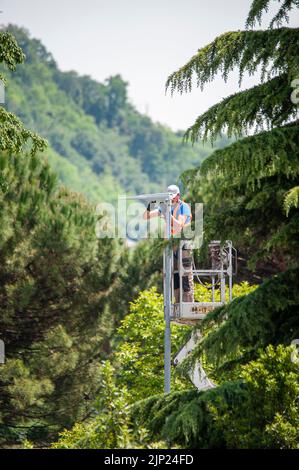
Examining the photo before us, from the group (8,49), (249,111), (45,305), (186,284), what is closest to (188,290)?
(186,284)

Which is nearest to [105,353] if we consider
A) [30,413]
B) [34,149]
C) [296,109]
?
[30,413]

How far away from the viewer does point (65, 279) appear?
33.7 meters

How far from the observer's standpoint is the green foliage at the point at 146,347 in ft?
80.8

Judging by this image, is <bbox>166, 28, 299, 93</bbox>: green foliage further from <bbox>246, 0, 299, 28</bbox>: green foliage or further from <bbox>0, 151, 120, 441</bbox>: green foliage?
<bbox>0, 151, 120, 441</bbox>: green foliage

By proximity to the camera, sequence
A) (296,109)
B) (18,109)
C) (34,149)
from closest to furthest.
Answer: (296,109), (34,149), (18,109)

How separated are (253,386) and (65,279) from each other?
896 inches

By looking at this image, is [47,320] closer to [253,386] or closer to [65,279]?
[65,279]

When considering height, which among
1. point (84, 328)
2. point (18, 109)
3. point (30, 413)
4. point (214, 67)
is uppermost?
point (18, 109)

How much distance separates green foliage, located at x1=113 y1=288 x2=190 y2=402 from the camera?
80.8 ft

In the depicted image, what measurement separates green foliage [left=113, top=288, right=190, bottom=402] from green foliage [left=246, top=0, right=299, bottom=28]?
40.1ft

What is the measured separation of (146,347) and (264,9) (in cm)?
1389

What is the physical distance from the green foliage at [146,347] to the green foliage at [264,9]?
40.1 feet

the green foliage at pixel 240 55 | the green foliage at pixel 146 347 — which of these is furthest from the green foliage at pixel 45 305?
the green foliage at pixel 240 55
